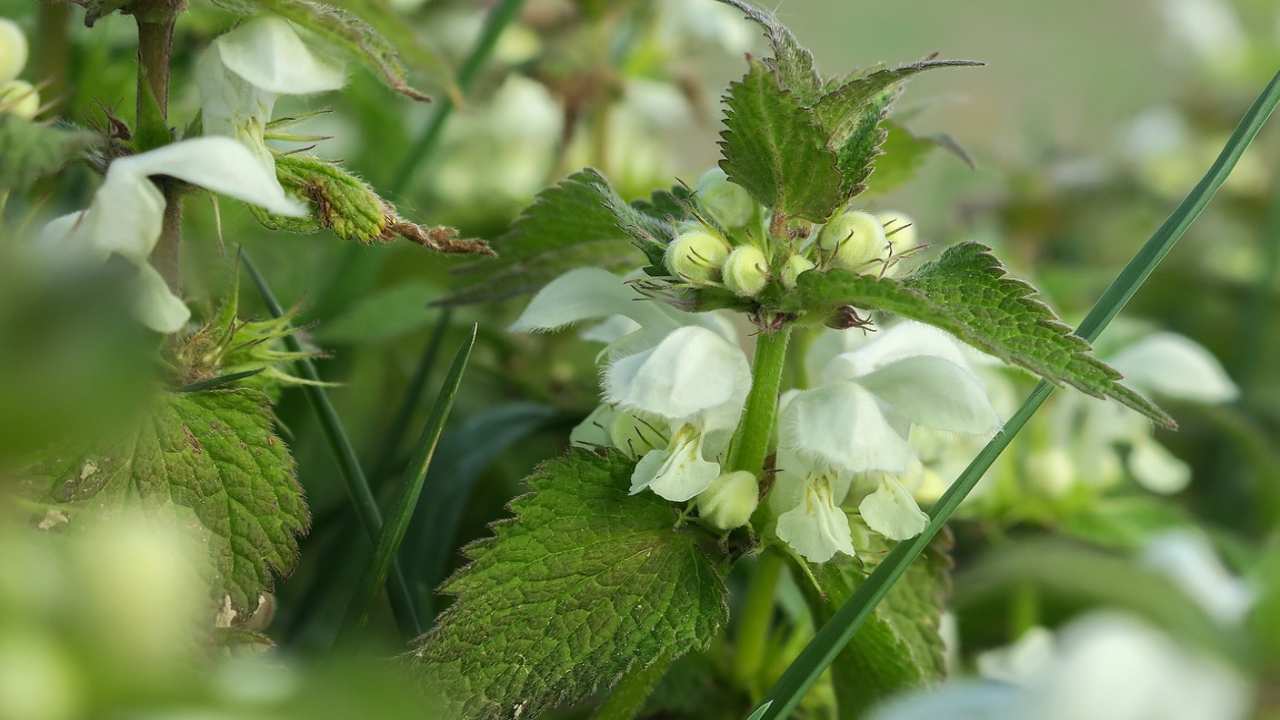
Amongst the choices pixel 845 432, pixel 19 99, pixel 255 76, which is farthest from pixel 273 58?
pixel 845 432

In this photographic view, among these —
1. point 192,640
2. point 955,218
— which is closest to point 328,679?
point 192,640

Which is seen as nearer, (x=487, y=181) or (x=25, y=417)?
(x=25, y=417)

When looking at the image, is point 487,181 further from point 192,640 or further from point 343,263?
point 192,640

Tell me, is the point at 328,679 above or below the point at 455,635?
above

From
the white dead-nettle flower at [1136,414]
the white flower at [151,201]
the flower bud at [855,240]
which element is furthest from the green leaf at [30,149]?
the white dead-nettle flower at [1136,414]

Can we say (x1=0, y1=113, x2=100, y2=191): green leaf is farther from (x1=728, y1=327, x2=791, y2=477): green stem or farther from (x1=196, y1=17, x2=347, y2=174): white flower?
(x1=728, y1=327, x2=791, y2=477): green stem

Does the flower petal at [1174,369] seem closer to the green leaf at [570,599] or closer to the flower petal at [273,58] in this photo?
the green leaf at [570,599]

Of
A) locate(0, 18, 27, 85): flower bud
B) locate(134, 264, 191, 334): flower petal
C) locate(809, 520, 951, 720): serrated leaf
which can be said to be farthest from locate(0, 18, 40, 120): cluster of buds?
locate(809, 520, 951, 720): serrated leaf
